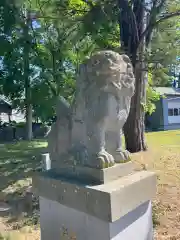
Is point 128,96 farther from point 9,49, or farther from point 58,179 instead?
point 9,49

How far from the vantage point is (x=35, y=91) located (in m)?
14.3

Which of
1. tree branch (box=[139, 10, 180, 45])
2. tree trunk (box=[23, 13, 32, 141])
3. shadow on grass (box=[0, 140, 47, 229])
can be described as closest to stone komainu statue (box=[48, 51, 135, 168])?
shadow on grass (box=[0, 140, 47, 229])

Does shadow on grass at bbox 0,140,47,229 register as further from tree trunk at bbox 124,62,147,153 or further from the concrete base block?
tree trunk at bbox 124,62,147,153

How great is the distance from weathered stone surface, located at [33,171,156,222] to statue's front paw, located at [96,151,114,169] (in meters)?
0.16

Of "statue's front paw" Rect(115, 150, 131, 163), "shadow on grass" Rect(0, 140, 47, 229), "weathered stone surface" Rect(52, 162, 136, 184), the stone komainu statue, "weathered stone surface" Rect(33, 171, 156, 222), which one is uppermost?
the stone komainu statue

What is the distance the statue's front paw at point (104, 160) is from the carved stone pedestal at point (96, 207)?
164mm

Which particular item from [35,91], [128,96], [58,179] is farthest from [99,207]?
[35,91]

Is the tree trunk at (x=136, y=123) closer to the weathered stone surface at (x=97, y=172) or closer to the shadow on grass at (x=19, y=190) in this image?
the shadow on grass at (x=19, y=190)

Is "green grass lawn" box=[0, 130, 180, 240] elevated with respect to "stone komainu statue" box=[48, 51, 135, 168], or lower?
lower

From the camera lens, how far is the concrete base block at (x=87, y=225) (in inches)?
89.7

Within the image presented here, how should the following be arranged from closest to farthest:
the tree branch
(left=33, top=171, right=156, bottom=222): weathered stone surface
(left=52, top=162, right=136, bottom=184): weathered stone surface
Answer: (left=33, top=171, right=156, bottom=222): weathered stone surface < (left=52, top=162, right=136, bottom=184): weathered stone surface < the tree branch

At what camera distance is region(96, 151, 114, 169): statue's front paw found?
2.37m

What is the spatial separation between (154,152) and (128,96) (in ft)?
17.2

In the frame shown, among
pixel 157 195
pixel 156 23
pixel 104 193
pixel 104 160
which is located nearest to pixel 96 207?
pixel 104 193
